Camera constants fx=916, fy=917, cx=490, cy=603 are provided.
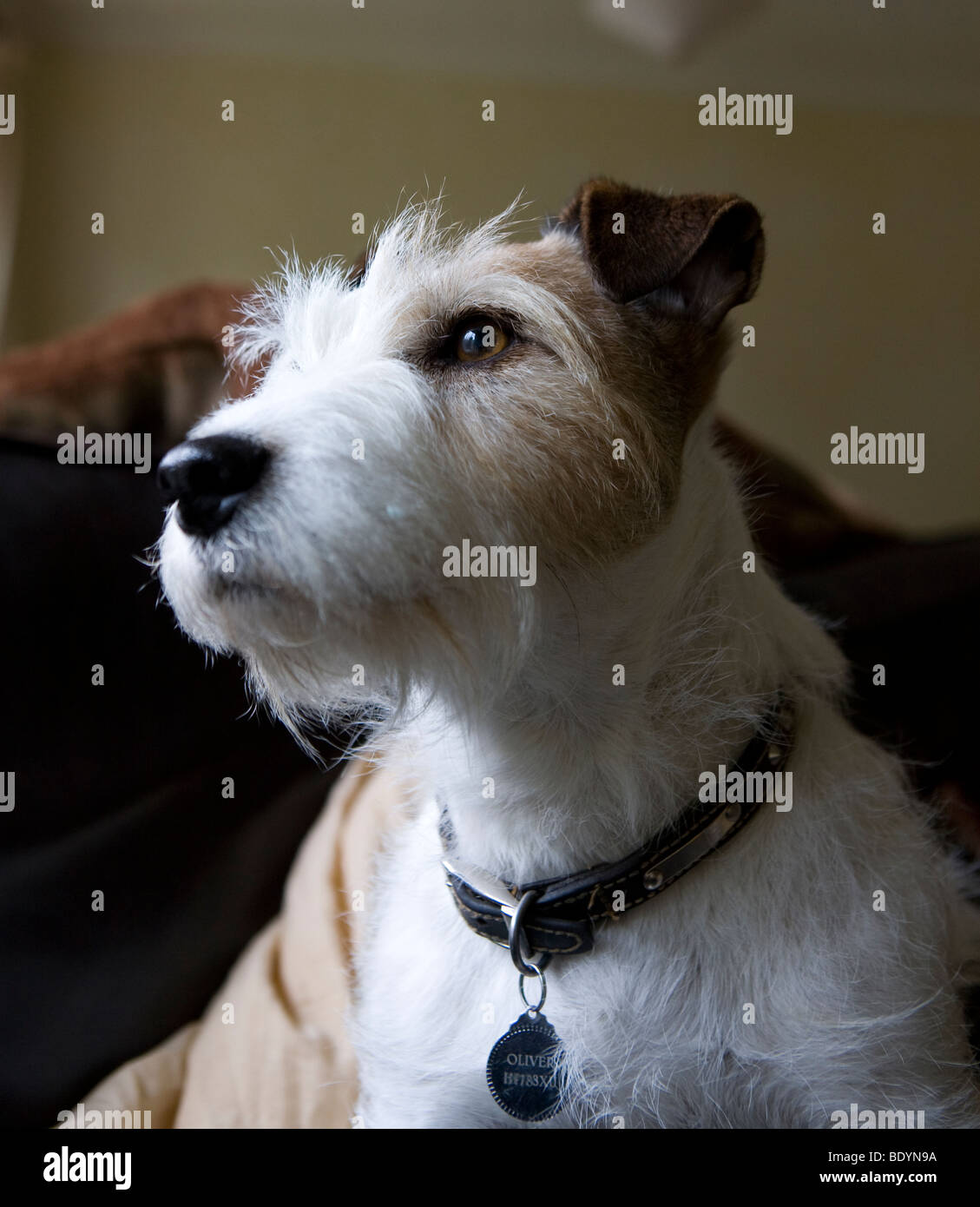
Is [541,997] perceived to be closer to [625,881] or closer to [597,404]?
[625,881]

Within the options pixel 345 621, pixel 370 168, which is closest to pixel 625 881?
pixel 345 621

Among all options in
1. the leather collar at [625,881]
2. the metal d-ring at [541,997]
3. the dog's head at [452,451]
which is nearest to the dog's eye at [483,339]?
the dog's head at [452,451]

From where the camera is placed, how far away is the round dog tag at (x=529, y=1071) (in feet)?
3.15

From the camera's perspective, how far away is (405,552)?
2.72ft

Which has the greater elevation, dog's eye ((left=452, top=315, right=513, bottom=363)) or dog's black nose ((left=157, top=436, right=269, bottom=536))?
dog's eye ((left=452, top=315, right=513, bottom=363))

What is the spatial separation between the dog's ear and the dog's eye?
13 cm

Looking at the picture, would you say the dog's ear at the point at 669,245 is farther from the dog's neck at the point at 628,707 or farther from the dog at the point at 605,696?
the dog's neck at the point at 628,707

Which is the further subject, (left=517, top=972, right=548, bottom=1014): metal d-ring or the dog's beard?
(left=517, top=972, right=548, bottom=1014): metal d-ring

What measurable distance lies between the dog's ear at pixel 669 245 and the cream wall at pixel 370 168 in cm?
297

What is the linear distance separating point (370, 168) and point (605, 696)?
3.91 m

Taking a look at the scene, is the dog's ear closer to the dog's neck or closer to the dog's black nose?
the dog's neck

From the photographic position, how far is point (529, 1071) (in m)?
0.96

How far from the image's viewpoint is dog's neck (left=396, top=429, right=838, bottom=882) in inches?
37.3

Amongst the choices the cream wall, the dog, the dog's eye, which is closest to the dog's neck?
the dog
